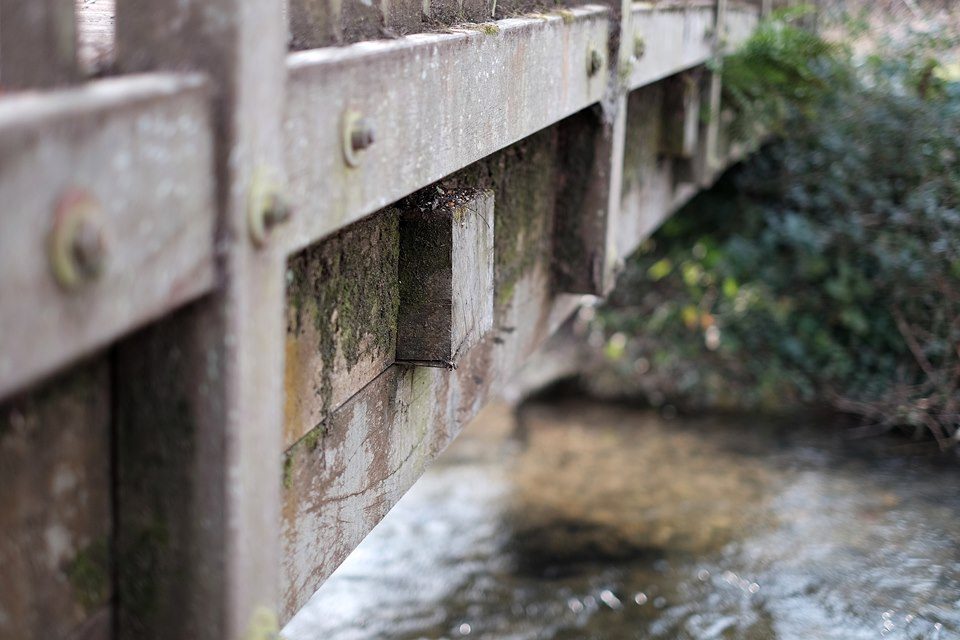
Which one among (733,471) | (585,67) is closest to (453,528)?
(733,471)

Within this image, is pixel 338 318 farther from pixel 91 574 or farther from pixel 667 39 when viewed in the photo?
pixel 667 39

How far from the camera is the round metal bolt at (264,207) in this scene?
1.61 metres

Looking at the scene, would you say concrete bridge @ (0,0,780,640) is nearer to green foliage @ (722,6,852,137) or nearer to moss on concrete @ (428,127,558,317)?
moss on concrete @ (428,127,558,317)

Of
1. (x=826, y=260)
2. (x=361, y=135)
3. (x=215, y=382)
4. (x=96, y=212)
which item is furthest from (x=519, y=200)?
(x=826, y=260)

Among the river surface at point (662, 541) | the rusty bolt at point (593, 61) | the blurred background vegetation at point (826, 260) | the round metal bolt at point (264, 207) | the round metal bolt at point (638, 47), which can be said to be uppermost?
the round metal bolt at point (638, 47)

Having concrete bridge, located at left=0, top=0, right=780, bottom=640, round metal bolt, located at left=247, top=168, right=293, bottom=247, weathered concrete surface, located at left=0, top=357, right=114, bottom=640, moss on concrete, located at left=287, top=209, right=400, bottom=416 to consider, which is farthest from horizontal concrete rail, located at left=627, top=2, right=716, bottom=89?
weathered concrete surface, located at left=0, top=357, right=114, bottom=640

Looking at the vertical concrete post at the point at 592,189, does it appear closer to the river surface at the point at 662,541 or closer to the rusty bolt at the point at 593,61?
the rusty bolt at the point at 593,61

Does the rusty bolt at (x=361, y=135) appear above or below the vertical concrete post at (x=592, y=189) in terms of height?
above

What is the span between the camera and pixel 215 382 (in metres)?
1.59

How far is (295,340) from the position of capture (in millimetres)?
2367

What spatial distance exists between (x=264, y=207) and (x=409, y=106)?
0.76 metres

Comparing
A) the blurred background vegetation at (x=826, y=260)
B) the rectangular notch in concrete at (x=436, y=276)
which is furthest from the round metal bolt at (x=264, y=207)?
the blurred background vegetation at (x=826, y=260)

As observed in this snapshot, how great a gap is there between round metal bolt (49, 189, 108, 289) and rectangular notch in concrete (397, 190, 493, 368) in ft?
5.49

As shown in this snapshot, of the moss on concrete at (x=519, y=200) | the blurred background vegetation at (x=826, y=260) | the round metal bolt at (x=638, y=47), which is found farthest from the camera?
the blurred background vegetation at (x=826, y=260)
